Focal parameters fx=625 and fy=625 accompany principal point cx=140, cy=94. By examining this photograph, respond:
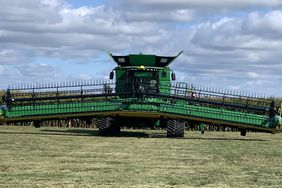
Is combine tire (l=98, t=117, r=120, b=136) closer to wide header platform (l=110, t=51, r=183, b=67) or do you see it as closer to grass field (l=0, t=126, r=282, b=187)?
wide header platform (l=110, t=51, r=183, b=67)

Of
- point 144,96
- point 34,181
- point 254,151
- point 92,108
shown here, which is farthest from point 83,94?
Result: point 34,181

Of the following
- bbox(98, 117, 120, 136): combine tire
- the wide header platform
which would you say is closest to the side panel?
the wide header platform

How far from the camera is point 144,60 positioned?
909 inches

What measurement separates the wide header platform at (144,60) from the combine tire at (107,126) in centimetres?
250

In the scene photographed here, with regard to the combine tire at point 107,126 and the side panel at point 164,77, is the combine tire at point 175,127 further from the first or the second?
the combine tire at point 107,126

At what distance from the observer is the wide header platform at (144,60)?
2300 cm

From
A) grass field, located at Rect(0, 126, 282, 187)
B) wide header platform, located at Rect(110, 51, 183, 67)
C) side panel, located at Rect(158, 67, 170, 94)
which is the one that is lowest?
grass field, located at Rect(0, 126, 282, 187)

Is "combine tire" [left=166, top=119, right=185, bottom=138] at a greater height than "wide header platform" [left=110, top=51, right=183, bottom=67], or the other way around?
"wide header platform" [left=110, top=51, right=183, bottom=67]

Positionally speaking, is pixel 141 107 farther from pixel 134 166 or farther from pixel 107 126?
pixel 134 166

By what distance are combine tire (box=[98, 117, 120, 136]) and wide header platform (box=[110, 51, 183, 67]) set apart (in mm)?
2502

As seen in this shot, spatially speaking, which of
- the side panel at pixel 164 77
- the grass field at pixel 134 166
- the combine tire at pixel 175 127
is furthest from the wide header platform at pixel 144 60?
the grass field at pixel 134 166

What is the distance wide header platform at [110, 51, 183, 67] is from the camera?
2300 cm

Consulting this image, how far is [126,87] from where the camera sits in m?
22.4

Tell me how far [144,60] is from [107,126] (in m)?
2.90
